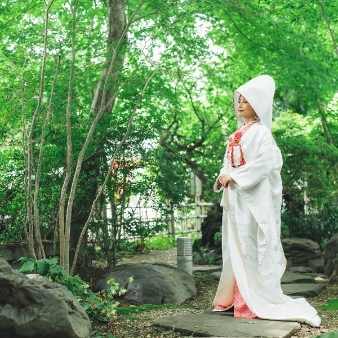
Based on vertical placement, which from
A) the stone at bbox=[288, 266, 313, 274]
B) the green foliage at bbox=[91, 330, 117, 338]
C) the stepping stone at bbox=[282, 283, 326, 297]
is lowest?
the stone at bbox=[288, 266, 313, 274]

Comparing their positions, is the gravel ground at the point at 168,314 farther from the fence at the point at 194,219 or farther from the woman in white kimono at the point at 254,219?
the fence at the point at 194,219

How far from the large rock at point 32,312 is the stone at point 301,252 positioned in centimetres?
721

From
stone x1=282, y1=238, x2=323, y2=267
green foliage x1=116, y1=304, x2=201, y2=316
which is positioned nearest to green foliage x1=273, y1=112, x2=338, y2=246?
stone x1=282, y1=238, x2=323, y2=267

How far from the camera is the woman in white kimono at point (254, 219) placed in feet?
17.9

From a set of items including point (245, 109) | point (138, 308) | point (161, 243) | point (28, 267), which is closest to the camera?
point (28, 267)

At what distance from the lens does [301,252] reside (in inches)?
424

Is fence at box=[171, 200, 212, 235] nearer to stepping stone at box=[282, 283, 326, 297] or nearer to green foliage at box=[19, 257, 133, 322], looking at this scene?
stepping stone at box=[282, 283, 326, 297]

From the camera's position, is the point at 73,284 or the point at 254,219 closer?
the point at 73,284

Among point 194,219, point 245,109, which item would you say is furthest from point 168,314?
point 194,219

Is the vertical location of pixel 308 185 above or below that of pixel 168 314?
above

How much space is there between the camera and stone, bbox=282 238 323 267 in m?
10.7

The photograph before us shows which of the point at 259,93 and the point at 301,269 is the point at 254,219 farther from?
the point at 301,269

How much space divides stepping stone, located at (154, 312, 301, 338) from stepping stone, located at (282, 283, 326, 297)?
80.9 inches

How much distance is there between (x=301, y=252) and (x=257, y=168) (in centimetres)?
562
